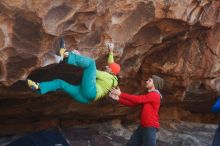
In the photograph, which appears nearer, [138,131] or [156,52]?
[138,131]

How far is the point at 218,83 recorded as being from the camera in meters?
9.68

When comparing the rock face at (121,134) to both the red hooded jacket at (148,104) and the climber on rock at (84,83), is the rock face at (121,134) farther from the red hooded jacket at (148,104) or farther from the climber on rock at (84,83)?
the climber on rock at (84,83)

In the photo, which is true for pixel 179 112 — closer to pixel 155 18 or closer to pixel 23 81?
A: pixel 155 18

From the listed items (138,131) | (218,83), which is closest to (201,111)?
(218,83)

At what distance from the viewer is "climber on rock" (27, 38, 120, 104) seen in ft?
19.8

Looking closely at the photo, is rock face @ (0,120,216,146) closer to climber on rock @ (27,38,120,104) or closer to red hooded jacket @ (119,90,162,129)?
red hooded jacket @ (119,90,162,129)

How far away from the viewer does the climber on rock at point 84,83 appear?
6027mm

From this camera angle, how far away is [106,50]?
7.14m

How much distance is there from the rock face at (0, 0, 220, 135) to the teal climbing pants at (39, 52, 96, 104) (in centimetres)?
53

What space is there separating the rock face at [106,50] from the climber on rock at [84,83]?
1.50 ft

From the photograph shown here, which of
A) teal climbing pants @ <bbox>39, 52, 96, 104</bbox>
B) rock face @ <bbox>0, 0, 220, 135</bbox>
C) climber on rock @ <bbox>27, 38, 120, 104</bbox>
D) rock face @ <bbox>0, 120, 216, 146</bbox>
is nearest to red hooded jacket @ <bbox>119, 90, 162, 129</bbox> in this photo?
climber on rock @ <bbox>27, 38, 120, 104</bbox>

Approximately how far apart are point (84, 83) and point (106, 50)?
3.79 feet

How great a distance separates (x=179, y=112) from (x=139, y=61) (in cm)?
330

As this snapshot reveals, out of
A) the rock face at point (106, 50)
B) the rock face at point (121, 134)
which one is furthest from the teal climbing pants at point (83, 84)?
the rock face at point (121, 134)
